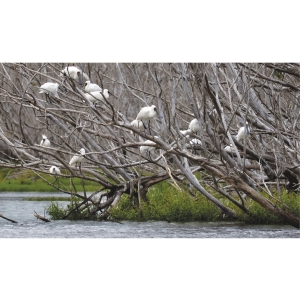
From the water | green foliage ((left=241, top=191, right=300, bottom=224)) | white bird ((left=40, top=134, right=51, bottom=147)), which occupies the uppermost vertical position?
white bird ((left=40, top=134, right=51, bottom=147))

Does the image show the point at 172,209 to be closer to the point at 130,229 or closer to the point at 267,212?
the point at 130,229

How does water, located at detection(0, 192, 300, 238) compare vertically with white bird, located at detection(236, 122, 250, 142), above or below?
below

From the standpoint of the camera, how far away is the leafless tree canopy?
28.7ft

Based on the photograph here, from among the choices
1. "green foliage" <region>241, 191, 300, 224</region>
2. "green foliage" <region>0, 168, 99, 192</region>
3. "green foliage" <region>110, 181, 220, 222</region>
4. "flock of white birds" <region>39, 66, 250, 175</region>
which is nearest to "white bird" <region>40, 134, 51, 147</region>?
"green foliage" <region>0, 168, 99, 192</region>

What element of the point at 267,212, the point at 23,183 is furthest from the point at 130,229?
the point at 23,183

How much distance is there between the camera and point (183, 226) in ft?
32.1

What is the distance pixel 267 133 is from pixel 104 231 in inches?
80.5

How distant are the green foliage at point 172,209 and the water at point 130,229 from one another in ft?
0.51

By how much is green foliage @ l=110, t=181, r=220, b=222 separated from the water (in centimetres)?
16

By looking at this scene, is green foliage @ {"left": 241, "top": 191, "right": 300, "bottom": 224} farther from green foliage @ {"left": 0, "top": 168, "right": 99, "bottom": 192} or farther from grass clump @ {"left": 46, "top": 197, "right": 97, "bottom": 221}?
green foliage @ {"left": 0, "top": 168, "right": 99, "bottom": 192}

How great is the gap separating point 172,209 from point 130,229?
77 centimetres

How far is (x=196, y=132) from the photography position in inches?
378
